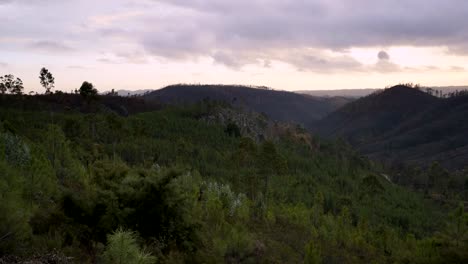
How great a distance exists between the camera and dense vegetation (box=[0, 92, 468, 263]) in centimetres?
2003

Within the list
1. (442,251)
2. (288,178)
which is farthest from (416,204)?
(442,251)

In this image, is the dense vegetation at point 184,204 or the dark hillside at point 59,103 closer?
the dense vegetation at point 184,204

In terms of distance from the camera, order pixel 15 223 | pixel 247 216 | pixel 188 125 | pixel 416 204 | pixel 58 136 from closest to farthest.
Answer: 1. pixel 15 223
2. pixel 58 136
3. pixel 247 216
4. pixel 416 204
5. pixel 188 125

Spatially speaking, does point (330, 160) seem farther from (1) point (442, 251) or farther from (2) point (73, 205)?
(2) point (73, 205)

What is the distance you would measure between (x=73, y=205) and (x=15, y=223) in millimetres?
6107

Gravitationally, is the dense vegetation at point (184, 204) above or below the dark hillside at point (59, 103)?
below

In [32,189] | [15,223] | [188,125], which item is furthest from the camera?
[188,125]

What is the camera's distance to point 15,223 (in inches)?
587

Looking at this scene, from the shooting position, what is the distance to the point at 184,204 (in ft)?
73.3

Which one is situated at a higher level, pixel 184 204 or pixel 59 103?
pixel 59 103

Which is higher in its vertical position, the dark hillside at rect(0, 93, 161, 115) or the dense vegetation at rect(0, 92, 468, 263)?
the dark hillside at rect(0, 93, 161, 115)

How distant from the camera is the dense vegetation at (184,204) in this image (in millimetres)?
20031

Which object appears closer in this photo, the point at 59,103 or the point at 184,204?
the point at 184,204

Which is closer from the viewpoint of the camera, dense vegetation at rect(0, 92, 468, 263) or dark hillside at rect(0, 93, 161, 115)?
dense vegetation at rect(0, 92, 468, 263)
